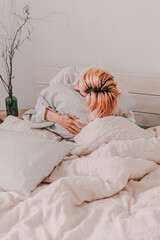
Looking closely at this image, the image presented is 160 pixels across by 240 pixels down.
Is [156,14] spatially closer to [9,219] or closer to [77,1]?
[77,1]

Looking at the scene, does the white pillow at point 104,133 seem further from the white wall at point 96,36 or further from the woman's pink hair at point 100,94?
the white wall at point 96,36

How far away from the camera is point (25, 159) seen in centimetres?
146

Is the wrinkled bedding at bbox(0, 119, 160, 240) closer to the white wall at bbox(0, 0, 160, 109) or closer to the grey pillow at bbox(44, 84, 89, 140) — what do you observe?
the grey pillow at bbox(44, 84, 89, 140)

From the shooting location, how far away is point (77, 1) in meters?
2.46

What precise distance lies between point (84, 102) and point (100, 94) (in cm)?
17

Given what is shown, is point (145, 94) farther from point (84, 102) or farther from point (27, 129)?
point (27, 129)

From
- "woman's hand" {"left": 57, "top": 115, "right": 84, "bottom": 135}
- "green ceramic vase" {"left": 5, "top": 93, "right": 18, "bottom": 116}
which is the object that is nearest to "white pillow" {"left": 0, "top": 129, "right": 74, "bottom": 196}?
"woman's hand" {"left": 57, "top": 115, "right": 84, "bottom": 135}

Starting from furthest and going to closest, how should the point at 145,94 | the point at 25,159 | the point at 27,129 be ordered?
the point at 145,94
the point at 27,129
the point at 25,159

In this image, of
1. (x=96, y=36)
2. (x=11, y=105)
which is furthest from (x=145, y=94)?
(x=11, y=105)

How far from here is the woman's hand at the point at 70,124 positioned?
188 centimetres

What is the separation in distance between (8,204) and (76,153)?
501 millimetres

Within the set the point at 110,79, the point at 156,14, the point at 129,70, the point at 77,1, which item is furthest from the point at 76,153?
the point at 77,1

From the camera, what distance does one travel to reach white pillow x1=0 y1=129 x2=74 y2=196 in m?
1.38

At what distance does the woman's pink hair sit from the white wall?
2.10ft
